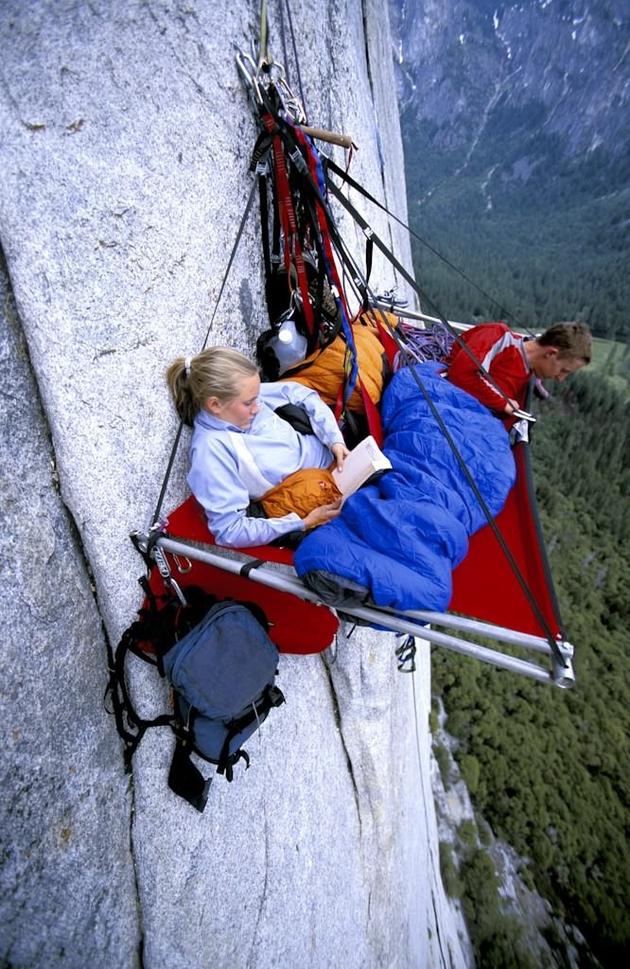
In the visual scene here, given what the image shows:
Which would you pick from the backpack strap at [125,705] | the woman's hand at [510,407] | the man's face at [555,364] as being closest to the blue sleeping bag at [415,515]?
the woman's hand at [510,407]

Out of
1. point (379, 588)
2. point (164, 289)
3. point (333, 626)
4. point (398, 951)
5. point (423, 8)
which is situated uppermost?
point (423, 8)

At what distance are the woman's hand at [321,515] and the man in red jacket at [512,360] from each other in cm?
162

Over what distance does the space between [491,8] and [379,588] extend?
266 m

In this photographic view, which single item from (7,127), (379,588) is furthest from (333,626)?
(7,127)

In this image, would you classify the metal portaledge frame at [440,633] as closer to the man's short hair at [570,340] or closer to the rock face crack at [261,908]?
the rock face crack at [261,908]

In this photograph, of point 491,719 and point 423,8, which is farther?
point 423,8

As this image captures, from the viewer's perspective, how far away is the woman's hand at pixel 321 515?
261cm

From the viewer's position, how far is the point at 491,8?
178 meters

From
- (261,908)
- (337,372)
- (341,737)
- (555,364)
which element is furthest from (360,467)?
(261,908)

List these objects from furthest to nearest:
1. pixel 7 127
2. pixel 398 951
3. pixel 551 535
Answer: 1. pixel 551 535
2. pixel 398 951
3. pixel 7 127

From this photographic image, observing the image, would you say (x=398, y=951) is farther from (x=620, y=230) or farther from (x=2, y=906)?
(x=620, y=230)

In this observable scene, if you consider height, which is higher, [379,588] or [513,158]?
[513,158]

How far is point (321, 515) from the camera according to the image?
2619mm

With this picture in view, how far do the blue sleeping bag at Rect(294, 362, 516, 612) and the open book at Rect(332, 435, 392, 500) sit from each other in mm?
60
